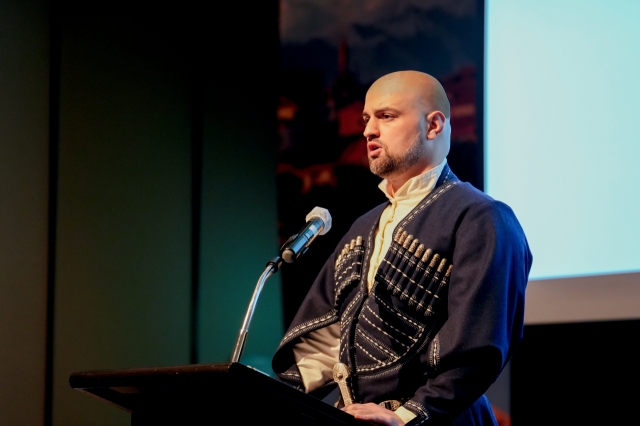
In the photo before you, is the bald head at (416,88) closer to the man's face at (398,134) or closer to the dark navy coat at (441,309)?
the man's face at (398,134)

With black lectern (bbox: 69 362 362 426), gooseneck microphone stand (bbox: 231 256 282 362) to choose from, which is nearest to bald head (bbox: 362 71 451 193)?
gooseneck microphone stand (bbox: 231 256 282 362)

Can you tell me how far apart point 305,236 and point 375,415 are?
42 cm

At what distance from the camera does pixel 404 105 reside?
189 centimetres

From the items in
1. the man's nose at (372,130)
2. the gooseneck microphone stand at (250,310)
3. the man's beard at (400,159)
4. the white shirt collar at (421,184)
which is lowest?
the gooseneck microphone stand at (250,310)

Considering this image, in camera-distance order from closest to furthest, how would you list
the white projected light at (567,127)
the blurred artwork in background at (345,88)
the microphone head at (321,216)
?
the microphone head at (321,216) < the white projected light at (567,127) < the blurred artwork in background at (345,88)

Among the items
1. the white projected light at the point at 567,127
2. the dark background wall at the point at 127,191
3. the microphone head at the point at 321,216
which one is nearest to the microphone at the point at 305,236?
the microphone head at the point at 321,216

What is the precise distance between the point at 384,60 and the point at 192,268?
1.14 meters

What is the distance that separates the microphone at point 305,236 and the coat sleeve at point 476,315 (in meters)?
0.30

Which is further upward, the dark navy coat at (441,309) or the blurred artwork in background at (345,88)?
the blurred artwork in background at (345,88)

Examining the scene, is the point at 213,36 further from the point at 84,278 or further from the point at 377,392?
the point at 377,392

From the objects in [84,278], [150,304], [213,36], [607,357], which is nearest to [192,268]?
[150,304]

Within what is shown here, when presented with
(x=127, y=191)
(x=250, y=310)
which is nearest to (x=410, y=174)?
(x=250, y=310)

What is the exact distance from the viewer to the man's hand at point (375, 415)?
1.52m

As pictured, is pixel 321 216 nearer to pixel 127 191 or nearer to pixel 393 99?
pixel 393 99
